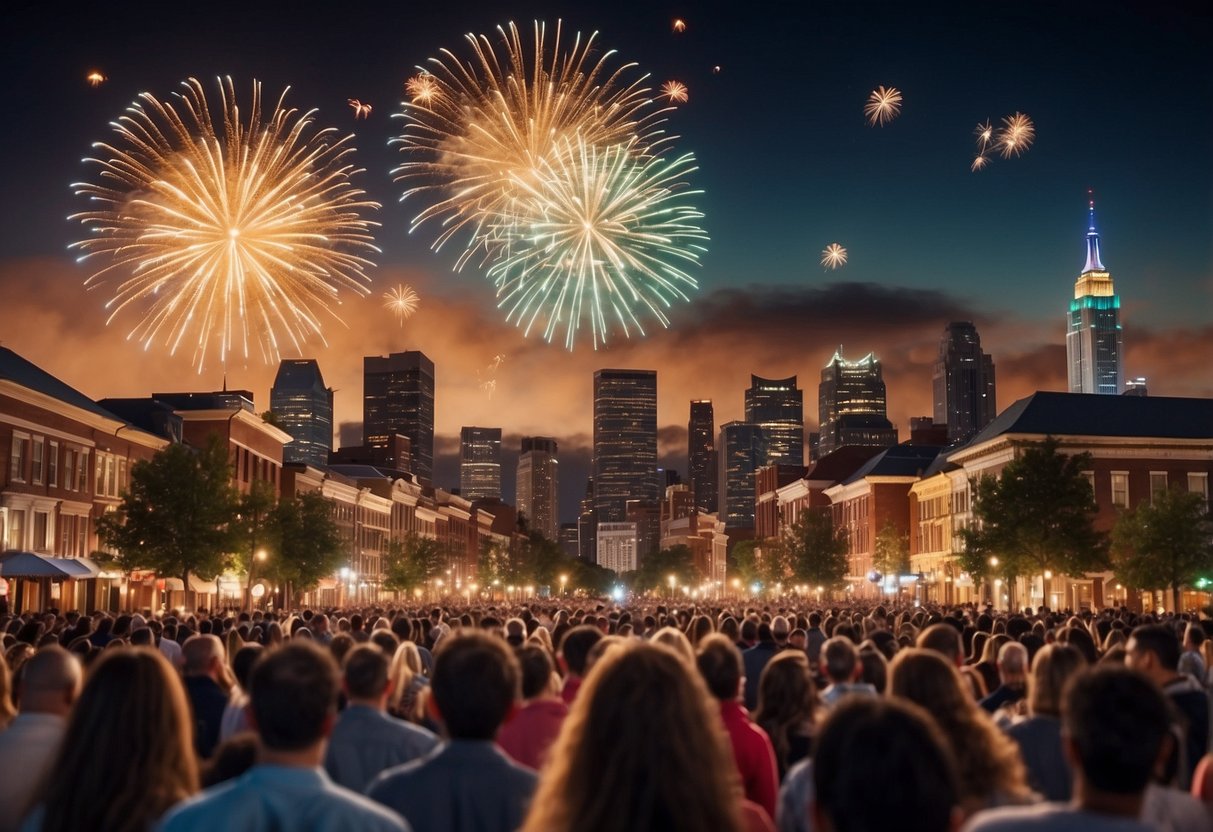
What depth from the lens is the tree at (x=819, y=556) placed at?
12225 cm

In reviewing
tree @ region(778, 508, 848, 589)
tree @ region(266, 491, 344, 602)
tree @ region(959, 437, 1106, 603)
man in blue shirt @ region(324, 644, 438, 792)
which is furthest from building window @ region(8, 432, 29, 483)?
tree @ region(778, 508, 848, 589)

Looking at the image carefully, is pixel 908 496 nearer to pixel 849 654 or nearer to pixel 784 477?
pixel 784 477

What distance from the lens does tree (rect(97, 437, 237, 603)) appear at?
59.8 meters

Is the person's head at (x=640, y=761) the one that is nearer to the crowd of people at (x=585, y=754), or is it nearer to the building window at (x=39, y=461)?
the crowd of people at (x=585, y=754)

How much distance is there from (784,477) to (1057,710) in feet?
547

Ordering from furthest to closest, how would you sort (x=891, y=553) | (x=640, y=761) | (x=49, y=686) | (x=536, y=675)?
(x=891, y=553) < (x=536, y=675) < (x=49, y=686) < (x=640, y=761)

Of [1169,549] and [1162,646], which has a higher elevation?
[1169,549]

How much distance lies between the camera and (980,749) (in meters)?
6.47

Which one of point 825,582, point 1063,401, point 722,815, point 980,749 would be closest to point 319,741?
point 722,815

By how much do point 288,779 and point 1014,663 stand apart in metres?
7.26

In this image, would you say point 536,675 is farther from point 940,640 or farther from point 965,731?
point 940,640

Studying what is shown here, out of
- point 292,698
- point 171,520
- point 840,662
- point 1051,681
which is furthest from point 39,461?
point 292,698

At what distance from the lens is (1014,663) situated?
10711 mm

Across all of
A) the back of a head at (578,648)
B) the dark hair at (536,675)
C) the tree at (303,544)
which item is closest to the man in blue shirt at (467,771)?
the dark hair at (536,675)
